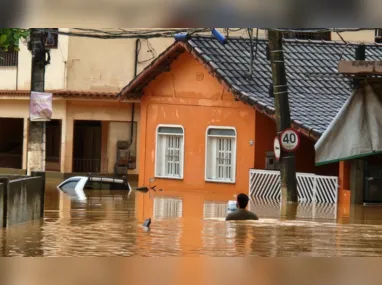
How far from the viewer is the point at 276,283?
448 centimetres

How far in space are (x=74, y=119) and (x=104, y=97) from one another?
1.67 metres

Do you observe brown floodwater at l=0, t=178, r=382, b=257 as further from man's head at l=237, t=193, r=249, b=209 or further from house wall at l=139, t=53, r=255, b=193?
house wall at l=139, t=53, r=255, b=193

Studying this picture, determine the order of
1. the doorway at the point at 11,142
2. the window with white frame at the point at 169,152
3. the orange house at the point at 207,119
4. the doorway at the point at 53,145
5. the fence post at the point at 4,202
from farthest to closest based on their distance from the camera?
the doorway at the point at 11,142 → the doorway at the point at 53,145 → the window with white frame at the point at 169,152 → the orange house at the point at 207,119 → the fence post at the point at 4,202

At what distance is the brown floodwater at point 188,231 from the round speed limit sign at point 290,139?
4.81ft

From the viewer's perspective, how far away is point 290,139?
25.0 meters

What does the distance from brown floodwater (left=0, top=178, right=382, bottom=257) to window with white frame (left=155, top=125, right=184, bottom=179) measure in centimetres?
664

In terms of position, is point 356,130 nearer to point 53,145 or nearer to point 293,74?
point 293,74

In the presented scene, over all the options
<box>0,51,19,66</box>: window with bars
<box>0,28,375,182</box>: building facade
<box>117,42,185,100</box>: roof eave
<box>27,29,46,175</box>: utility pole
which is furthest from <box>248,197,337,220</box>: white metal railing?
<box>0,51,19,66</box>: window with bars

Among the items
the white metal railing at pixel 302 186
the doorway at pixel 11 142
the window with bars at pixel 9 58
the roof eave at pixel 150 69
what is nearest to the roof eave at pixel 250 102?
the roof eave at pixel 150 69

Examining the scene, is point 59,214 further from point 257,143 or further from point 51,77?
point 51,77

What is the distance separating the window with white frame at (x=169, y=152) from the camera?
3384 cm

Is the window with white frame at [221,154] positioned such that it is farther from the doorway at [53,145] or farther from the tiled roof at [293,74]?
the doorway at [53,145]

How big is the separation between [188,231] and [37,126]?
7024mm

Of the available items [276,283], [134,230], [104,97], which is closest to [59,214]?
[134,230]
